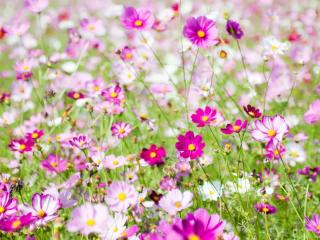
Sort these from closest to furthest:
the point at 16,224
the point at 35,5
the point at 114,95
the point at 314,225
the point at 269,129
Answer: the point at 16,224
the point at 314,225
the point at 269,129
the point at 114,95
the point at 35,5

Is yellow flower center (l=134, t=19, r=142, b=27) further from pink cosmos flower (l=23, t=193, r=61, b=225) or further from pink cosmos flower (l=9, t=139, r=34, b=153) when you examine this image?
pink cosmos flower (l=23, t=193, r=61, b=225)

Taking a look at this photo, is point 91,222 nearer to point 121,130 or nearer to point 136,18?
point 121,130

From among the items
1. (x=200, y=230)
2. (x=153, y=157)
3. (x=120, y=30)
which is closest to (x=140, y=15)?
(x=153, y=157)

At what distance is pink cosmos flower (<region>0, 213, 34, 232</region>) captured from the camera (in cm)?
117

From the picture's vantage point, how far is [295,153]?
204cm

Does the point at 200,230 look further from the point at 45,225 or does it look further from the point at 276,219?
the point at 276,219

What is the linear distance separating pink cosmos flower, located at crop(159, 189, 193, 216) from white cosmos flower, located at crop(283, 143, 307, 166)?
27.8 inches

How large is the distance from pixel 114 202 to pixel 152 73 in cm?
177

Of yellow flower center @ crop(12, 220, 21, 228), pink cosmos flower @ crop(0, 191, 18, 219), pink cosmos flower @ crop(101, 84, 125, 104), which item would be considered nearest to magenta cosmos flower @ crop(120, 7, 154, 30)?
pink cosmos flower @ crop(101, 84, 125, 104)

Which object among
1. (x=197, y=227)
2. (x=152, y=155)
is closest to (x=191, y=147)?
(x=152, y=155)

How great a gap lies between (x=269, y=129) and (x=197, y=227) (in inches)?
19.6

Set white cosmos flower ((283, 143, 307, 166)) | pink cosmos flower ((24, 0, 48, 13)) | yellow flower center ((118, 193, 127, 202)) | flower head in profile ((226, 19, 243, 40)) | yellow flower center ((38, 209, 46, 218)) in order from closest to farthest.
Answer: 1. yellow flower center ((38, 209, 46, 218))
2. yellow flower center ((118, 193, 127, 202))
3. flower head in profile ((226, 19, 243, 40))
4. white cosmos flower ((283, 143, 307, 166))
5. pink cosmos flower ((24, 0, 48, 13))

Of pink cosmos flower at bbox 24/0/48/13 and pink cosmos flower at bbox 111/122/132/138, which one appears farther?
pink cosmos flower at bbox 24/0/48/13

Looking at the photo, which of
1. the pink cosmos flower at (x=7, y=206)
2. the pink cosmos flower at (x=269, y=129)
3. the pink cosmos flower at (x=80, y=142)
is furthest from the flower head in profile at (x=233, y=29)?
the pink cosmos flower at (x=7, y=206)
